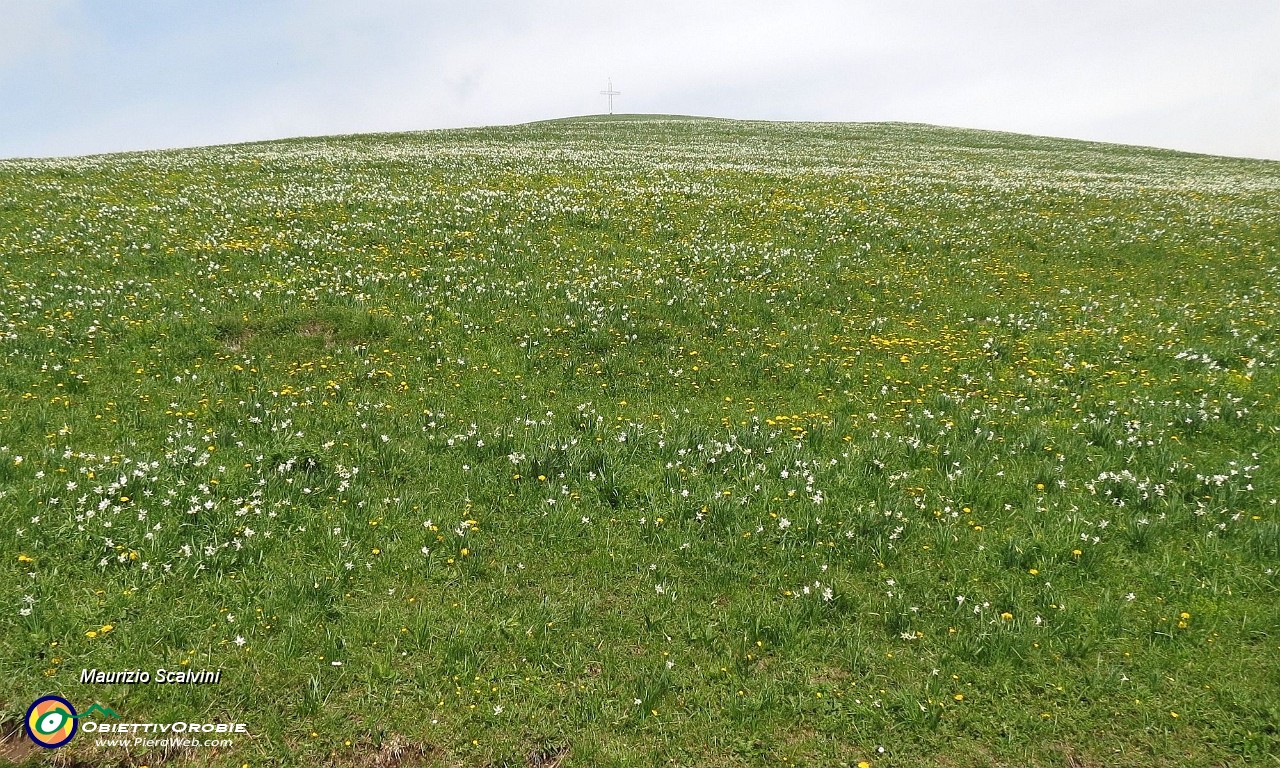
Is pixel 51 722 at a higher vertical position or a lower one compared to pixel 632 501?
lower

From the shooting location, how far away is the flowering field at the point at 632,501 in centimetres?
463

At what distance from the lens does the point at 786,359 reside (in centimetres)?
1125

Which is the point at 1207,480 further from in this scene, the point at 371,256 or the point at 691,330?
the point at 371,256

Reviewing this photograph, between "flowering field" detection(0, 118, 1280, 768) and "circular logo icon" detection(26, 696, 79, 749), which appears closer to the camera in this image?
"circular logo icon" detection(26, 696, 79, 749)

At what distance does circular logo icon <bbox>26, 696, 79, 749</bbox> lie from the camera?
4.18 metres

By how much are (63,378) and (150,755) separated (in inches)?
285

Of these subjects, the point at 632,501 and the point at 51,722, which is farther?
the point at 632,501

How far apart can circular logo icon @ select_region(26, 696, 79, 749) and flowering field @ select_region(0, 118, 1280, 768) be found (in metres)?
0.10

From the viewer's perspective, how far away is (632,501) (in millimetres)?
7062

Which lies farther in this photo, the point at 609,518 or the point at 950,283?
the point at 950,283

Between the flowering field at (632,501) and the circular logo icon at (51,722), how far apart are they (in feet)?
0.33

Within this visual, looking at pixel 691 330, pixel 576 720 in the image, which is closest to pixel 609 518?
pixel 576 720

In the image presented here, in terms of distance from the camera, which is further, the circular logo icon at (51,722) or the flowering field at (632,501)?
the flowering field at (632,501)

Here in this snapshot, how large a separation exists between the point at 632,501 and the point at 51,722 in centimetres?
486
